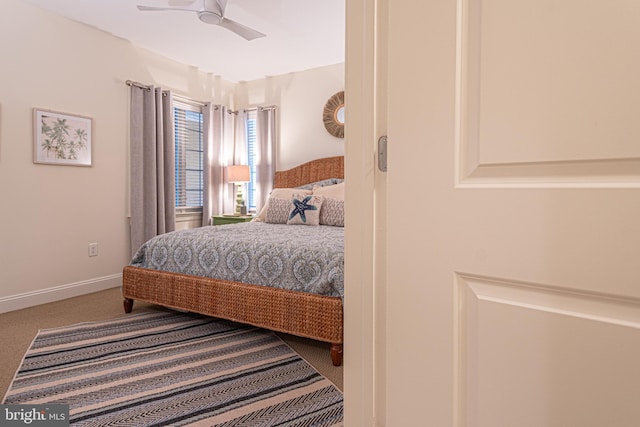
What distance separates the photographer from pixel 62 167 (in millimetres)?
3549

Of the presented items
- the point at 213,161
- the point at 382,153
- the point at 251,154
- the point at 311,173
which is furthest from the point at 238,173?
the point at 382,153

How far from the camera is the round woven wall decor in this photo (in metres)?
4.64

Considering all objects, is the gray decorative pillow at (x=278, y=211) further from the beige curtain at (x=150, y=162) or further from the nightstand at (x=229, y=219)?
the beige curtain at (x=150, y=162)

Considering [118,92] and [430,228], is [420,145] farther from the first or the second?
[118,92]

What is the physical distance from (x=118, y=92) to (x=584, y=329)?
4.36m

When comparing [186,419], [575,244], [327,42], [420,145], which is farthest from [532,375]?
[327,42]

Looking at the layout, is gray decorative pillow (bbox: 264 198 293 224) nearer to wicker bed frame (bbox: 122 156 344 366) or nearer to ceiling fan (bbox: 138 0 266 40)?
wicker bed frame (bbox: 122 156 344 366)

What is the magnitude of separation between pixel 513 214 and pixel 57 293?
13.2ft

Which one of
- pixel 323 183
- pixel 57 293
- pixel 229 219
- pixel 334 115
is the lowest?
pixel 57 293

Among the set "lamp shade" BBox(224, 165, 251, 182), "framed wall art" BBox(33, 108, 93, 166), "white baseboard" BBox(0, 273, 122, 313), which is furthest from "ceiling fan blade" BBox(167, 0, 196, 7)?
"white baseboard" BBox(0, 273, 122, 313)

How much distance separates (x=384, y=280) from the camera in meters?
0.89

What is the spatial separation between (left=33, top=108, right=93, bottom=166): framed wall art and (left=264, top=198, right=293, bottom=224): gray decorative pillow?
1755 mm

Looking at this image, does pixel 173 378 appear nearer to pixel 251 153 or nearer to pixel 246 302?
pixel 246 302

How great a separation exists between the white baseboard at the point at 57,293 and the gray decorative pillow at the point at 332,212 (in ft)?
7.36
